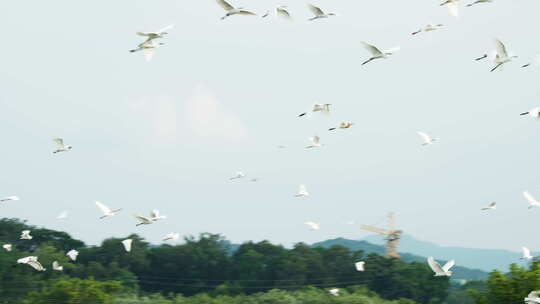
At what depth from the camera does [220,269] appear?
205ft

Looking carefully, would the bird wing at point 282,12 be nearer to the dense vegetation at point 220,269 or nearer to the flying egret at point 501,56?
the flying egret at point 501,56

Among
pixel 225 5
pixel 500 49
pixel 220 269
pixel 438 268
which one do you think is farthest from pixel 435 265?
pixel 220 269

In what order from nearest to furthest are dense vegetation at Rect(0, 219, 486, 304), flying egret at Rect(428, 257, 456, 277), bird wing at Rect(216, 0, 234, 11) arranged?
bird wing at Rect(216, 0, 234, 11)
flying egret at Rect(428, 257, 456, 277)
dense vegetation at Rect(0, 219, 486, 304)

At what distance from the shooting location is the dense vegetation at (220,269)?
5675 cm

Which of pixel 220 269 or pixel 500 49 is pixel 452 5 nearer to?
pixel 500 49

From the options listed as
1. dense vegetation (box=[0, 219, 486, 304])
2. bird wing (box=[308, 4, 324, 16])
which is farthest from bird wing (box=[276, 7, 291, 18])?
dense vegetation (box=[0, 219, 486, 304])

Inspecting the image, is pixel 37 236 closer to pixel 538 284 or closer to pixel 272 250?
pixel 272 250

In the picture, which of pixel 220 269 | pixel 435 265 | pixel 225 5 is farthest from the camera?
pixel 220 269

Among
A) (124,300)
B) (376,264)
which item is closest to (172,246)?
(376,264)

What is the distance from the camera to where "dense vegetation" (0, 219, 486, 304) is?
56750 mm

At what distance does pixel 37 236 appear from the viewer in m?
67.1

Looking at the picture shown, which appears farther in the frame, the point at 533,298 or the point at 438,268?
the point at 438,268

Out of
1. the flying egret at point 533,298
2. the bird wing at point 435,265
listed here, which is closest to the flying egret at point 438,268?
the bird wing at point 435,265

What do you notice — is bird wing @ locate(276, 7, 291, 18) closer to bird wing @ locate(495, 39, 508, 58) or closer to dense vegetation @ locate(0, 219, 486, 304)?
bird wing @ locate(495, 39, 508, 58)
